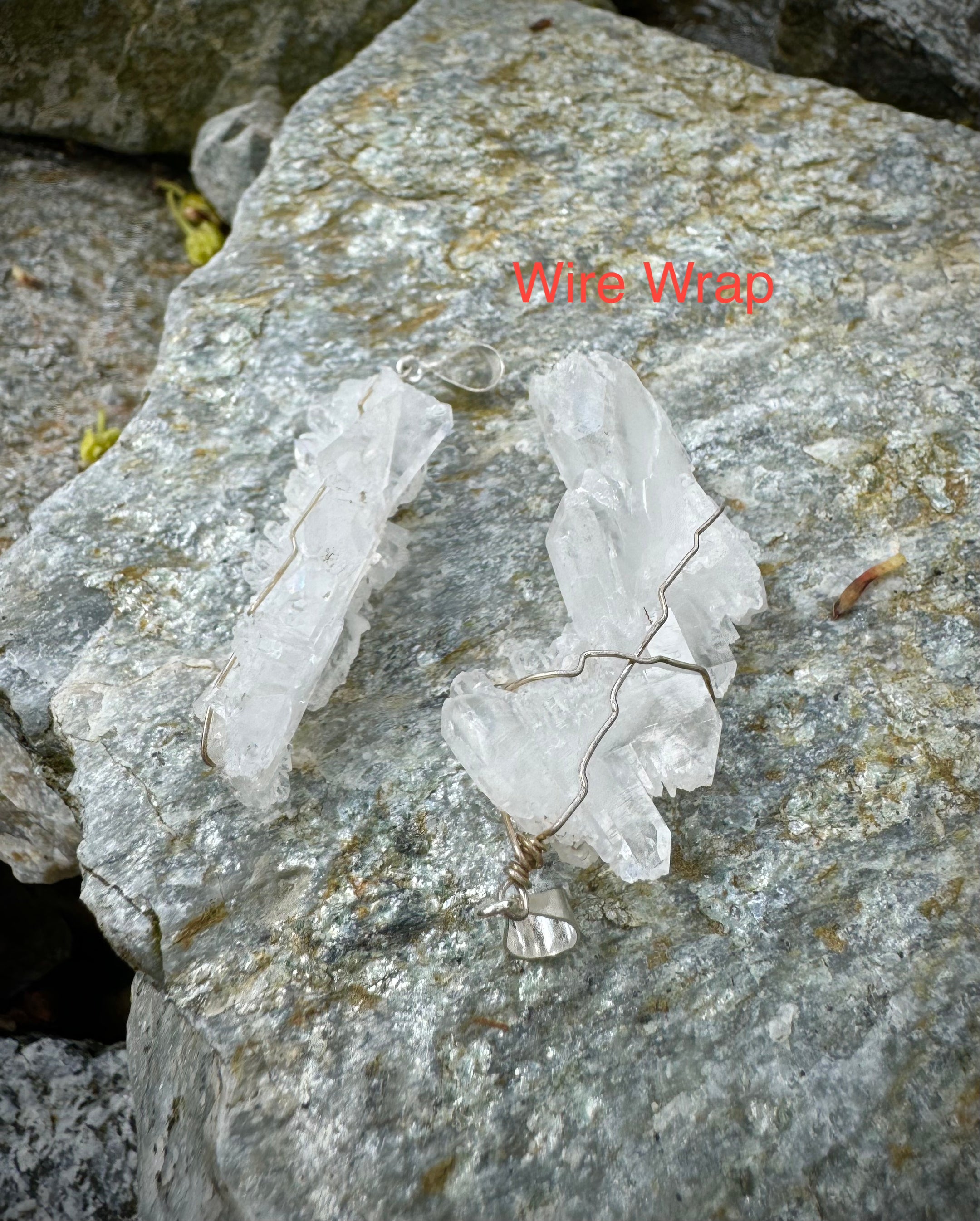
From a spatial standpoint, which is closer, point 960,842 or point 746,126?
point 960,842

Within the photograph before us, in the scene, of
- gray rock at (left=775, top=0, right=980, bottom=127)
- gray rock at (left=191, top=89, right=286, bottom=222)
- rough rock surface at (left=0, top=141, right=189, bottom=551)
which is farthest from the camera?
gray rock at (left=191, top=89, right=286, bottom=222)

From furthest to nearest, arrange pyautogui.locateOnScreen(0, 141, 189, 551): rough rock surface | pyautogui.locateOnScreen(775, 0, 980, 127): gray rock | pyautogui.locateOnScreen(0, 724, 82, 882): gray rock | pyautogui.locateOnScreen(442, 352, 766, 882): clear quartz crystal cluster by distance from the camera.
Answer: pyautogui.locateOnScreen(775, 0, 980, 127): gray rock, pyautogui.locateOnScreen(0, 141, 189, 551): rough rock surface, pyautogui.locateOnScreen(0, 724, 82, 882): gray rock, pyautogui.locateOnScreen(442, 352, 766, 882): clear quartz crystal cluster

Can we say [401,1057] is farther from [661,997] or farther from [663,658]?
[663,658]

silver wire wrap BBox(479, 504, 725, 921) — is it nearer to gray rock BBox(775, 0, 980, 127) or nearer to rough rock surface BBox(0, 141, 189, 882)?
rough rock surface BBox(0, 141, 189, 882)

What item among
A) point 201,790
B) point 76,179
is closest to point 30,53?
point 76,179

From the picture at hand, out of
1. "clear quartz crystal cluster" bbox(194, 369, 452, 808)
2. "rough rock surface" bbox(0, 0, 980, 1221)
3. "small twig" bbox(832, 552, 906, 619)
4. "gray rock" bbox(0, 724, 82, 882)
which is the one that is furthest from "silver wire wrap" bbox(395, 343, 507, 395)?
"gray rock" bbox(0, 724, 82, 882)

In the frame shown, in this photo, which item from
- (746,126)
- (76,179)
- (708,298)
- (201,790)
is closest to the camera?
(201,790)
